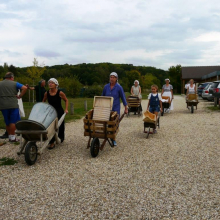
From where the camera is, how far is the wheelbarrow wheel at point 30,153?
493 cm

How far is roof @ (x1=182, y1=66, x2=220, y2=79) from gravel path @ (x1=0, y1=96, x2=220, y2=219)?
42.8 m

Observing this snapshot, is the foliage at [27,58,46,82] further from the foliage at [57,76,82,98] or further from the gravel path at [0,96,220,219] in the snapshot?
the gravel path at [0,96,220,219]

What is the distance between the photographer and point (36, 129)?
5.12 metres

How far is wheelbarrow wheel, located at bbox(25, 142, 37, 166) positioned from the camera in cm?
493

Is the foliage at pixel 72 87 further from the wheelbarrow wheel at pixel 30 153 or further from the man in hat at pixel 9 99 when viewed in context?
the wheelbarrow wheel at pixel 30 153

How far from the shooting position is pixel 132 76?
157ft

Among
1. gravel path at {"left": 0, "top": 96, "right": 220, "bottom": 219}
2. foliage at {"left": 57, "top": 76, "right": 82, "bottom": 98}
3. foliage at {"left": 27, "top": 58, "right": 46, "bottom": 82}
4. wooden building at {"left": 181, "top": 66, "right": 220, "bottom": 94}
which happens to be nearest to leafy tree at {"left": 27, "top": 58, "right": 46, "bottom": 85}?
foliage at {"left": 27, "top": 58, "right": 46, "bottom": 82}

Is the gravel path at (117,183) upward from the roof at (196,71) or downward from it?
downward

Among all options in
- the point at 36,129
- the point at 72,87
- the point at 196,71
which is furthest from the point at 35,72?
the point at 196,71

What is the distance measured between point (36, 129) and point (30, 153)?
1.67ft

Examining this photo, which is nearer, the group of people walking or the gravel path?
the gravel path

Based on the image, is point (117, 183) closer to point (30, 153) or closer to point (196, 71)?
point (30, 153)

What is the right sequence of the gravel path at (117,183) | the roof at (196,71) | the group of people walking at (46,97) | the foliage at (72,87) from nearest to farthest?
the gravel path at (117,183), the group of people walking at (46,97), the foliage at (72,87), the roof at (196,71)

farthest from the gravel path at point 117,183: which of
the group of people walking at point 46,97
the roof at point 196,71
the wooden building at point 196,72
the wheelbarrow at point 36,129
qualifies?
the roof at point 196,71
